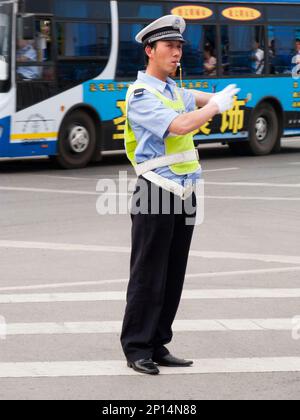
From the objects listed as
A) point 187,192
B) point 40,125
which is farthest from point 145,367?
point 40,125

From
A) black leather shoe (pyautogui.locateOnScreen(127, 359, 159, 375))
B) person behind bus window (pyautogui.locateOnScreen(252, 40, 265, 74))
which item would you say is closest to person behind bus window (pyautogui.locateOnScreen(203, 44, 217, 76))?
person behind bus window (pyautogui.locateOnScreen(252, 40, 265, 74))

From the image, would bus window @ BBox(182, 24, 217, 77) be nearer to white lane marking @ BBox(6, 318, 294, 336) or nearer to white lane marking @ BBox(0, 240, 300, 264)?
white lane marking @ BBox(0, 240, 300, 264)

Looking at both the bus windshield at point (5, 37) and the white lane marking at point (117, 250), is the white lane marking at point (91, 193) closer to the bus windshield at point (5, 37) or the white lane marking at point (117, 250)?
the bus windshield at point (5, 37)

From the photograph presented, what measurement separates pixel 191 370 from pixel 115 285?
268 centimetres

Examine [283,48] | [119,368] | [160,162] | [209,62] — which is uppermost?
[283,48]

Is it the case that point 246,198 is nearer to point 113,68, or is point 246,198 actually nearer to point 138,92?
point 113,68

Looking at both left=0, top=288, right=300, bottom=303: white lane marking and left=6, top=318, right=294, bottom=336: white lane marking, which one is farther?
left=0, top=288, right=300, bottom=303: white lane marking

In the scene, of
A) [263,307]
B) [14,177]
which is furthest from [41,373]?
[14,177]

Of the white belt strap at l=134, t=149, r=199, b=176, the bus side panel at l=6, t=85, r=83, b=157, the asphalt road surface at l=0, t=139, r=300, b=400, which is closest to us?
the asphalt road surface at l=0, t=139, r=300, b=400

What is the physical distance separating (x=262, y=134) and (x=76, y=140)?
4671mm

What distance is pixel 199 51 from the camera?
20.9 meters

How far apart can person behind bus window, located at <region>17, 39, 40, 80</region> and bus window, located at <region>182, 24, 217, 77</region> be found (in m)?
3.20

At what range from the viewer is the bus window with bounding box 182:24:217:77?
20.6 meters

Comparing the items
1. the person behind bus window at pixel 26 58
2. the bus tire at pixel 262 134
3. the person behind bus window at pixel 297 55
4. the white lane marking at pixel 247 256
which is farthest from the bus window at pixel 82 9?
the white lane marking at pixel 247 256
